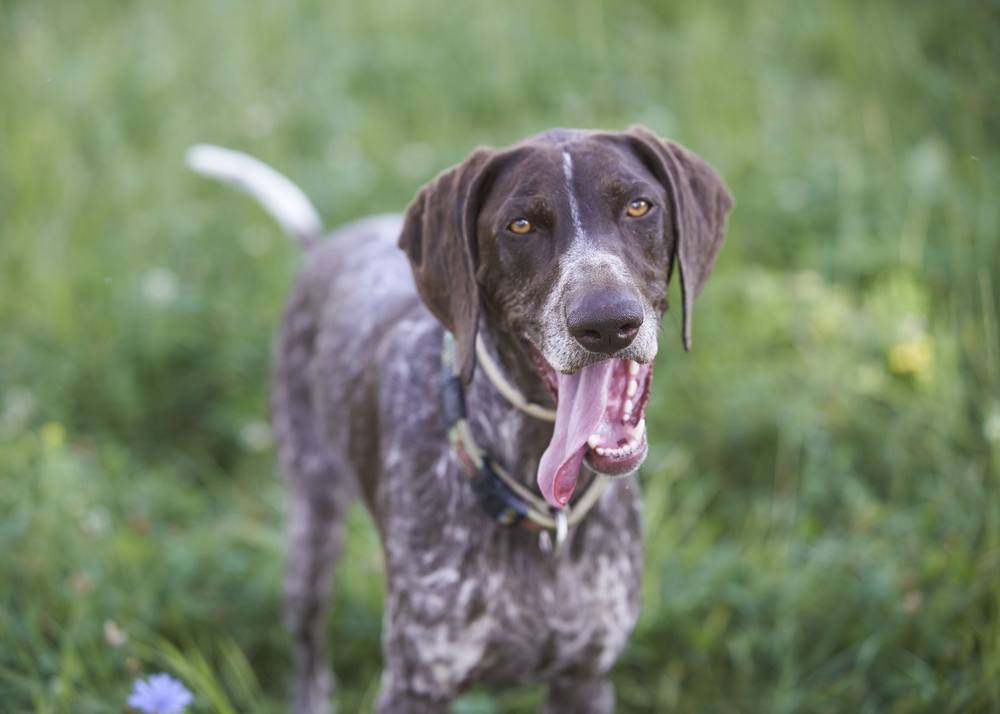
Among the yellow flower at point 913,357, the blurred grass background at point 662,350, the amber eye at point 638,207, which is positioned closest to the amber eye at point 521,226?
the amber eye at point 638,207

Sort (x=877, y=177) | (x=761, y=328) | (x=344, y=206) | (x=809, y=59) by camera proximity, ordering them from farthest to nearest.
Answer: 1. (x=809, y=59)
2. (x=344, y=206)
3. (x=877, y=177)
4. (x=761, y=328)

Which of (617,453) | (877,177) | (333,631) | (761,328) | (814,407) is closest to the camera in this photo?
(617,453)

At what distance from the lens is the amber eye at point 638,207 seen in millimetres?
2607

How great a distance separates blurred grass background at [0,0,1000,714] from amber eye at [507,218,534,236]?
168 cm

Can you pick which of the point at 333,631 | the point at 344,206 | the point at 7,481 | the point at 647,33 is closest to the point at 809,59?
the point at 647,33

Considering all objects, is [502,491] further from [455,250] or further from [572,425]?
[455,250]

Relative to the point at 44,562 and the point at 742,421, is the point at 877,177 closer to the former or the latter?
the point at 742,421

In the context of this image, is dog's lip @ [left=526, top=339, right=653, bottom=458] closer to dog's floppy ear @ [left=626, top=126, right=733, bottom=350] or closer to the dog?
the dog

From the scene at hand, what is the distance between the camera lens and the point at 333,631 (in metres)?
4.06

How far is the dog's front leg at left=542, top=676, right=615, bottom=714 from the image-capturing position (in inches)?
125

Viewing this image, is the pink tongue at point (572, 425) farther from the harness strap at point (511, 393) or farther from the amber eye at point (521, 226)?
the amber eye at point (521, 226)

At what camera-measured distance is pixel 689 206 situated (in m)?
2.76

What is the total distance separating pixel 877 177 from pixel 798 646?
2721 millimetres

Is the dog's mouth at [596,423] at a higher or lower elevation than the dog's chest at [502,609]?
higher
